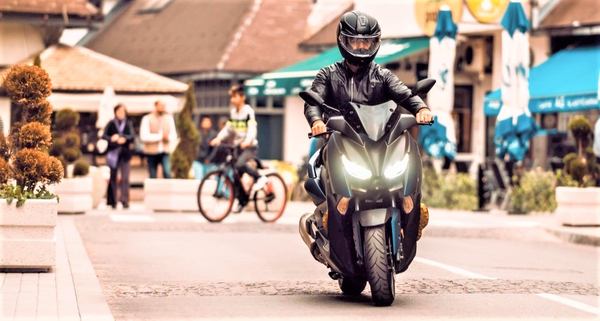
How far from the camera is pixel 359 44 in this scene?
11.1 meters

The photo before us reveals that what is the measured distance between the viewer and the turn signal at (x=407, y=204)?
10.8m

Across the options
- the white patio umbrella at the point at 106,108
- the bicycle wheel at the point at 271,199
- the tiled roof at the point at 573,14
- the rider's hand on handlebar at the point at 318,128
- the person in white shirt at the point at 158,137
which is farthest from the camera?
the white patio umbrella at the point at 106,108

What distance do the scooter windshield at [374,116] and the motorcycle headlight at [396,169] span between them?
8.0 inches

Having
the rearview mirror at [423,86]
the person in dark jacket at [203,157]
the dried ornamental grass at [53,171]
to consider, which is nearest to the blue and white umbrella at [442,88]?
the person in dark jacket at [203,157]

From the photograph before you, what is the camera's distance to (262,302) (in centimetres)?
1099

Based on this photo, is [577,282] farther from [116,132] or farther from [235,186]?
[116,132]

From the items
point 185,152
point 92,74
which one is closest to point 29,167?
point 185,152

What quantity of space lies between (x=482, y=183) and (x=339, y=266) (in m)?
16.4

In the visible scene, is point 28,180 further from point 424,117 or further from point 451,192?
point 451,192

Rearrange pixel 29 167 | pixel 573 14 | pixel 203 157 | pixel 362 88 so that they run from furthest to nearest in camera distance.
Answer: pixel 203 157
pixel 573 14
pixel 29 167
pixel 362 88

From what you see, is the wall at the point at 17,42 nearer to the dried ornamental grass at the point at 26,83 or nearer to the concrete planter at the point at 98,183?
the concrete planter at the point at 98,183

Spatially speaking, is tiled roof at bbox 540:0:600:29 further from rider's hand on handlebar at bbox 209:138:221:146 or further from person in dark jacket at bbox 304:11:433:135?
person in dark jacket at bbox 304:11:433:135

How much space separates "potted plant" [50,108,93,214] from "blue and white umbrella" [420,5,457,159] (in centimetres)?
649

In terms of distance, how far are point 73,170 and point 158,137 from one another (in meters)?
1.43
